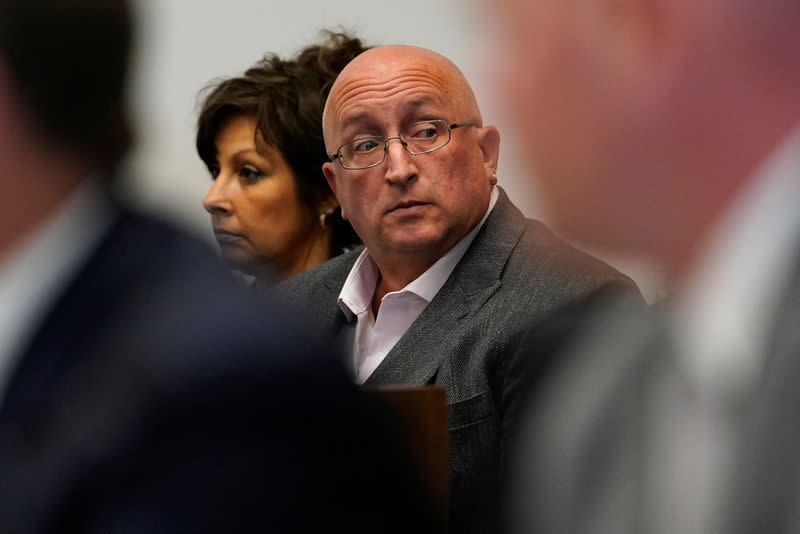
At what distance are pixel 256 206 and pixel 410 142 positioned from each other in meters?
0.69

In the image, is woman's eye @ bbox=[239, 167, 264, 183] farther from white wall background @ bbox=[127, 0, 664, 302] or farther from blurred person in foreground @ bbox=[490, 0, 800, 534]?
blurred person in foreground @ bbox=[490, 0, 800, 534]

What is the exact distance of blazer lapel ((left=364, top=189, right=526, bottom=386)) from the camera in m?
1.76

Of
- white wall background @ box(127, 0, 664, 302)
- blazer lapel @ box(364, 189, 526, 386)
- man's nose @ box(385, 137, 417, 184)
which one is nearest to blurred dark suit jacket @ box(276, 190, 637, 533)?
blazer lapel @ box(364, 189, 526, 386)

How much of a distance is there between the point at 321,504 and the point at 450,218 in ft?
4.18

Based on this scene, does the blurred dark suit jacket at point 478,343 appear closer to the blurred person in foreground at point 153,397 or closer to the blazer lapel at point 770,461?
the blurred person in foreground at point 153,397

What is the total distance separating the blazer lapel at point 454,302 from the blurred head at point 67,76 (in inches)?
34.9

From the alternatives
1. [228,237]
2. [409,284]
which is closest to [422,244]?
[409,284]

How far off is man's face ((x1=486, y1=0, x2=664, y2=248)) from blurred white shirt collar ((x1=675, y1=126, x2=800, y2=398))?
51mm

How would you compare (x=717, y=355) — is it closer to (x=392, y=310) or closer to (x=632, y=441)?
(x=632, y=441)

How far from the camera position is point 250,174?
2619mm

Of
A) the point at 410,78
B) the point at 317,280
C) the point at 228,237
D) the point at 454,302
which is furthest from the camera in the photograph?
the point at 228,237

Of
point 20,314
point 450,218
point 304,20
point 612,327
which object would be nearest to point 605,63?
point 612,327

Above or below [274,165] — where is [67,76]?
below

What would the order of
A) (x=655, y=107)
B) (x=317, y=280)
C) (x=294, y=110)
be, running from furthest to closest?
(x=294, y=110), (x=317, y=280), (x=655, y=107)
